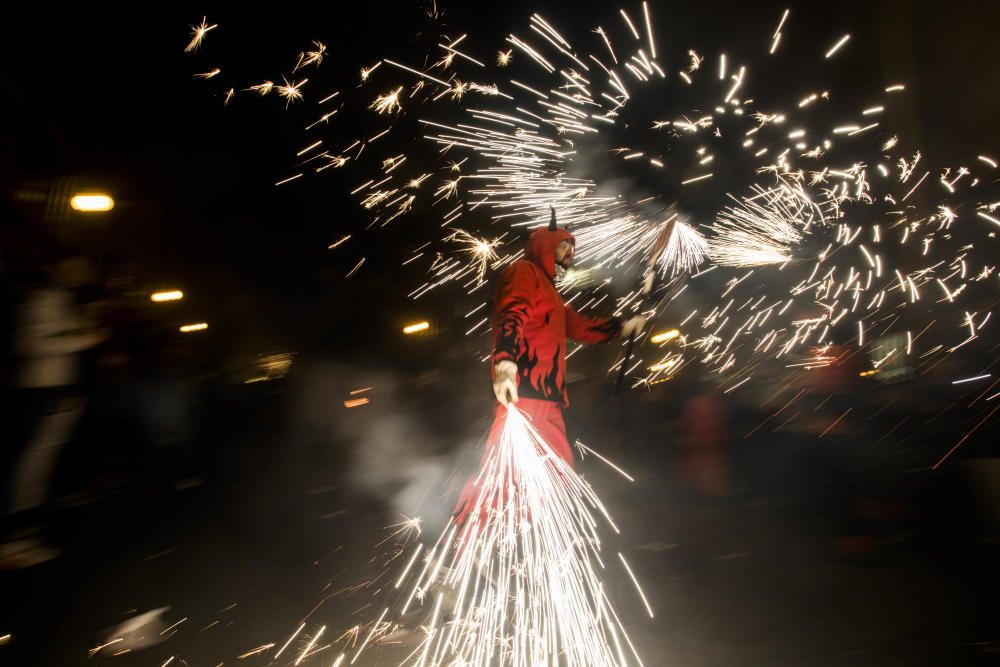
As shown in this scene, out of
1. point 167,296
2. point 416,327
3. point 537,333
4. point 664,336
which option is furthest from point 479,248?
point 537,333

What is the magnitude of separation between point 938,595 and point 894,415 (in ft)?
9.36

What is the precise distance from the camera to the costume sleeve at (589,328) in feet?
12.7

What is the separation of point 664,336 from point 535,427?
233 inches

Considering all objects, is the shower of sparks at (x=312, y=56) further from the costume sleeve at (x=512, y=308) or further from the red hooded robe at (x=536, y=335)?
the costume sleeve at (x=512, y=308)

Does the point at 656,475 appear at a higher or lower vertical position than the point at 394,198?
lower

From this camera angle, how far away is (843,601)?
3.29m

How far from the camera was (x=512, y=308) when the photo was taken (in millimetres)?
3332

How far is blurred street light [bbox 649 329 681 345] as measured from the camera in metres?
8.83

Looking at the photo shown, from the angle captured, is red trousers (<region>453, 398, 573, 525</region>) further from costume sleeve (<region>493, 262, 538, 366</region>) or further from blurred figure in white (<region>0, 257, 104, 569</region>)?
blurred figure in white (<region>0, 257, 104, 569</region>)

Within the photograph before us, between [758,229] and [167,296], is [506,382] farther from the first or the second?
[758,229]

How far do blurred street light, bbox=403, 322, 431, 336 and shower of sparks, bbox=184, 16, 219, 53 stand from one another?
3.96 metres


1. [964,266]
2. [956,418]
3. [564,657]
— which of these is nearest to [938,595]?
[564,657]

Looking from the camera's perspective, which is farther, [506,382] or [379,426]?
[379,426]

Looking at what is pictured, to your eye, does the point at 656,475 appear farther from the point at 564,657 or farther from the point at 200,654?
the point at 200,654
